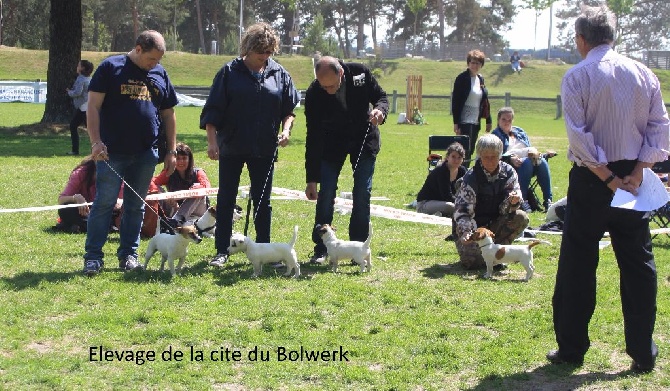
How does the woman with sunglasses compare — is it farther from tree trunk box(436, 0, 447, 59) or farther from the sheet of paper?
tree trunk box(436, 0, 447, 59)

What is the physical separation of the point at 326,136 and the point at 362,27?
79.8 m

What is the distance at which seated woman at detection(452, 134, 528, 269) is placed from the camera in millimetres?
6973

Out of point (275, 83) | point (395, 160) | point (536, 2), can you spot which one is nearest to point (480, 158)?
point (275, 83)

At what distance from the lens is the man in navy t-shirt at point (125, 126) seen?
636cm

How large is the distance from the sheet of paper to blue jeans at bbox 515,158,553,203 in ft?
20.1

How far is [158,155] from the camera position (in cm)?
690

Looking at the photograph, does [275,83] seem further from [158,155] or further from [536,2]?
[536,2]

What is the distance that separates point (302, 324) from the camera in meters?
5.34

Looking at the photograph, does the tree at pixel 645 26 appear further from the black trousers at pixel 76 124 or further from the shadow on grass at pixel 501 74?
the black trousers at pixel 76 124

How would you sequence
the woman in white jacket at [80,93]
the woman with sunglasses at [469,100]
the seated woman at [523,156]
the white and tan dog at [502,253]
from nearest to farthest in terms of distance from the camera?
1. the white and tan dog at [502,253]
2. the seated woman at [523,156]
3. the woman with sunglasses at [469,100]
4. the woman in white jacket at [80,93]

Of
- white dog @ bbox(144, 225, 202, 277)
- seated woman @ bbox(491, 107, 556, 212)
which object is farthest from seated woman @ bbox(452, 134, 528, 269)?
seated woman @ bbox(491, 107, 556, 212)

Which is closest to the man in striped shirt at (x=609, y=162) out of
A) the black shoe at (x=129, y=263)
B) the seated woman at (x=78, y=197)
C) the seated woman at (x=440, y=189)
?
the black shoe at (x=129, y=263)

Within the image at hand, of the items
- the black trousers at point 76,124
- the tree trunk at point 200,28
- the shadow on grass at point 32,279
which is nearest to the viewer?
the shadow on grass at point 32,279

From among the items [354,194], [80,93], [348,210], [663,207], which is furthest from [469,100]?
[80,93]
